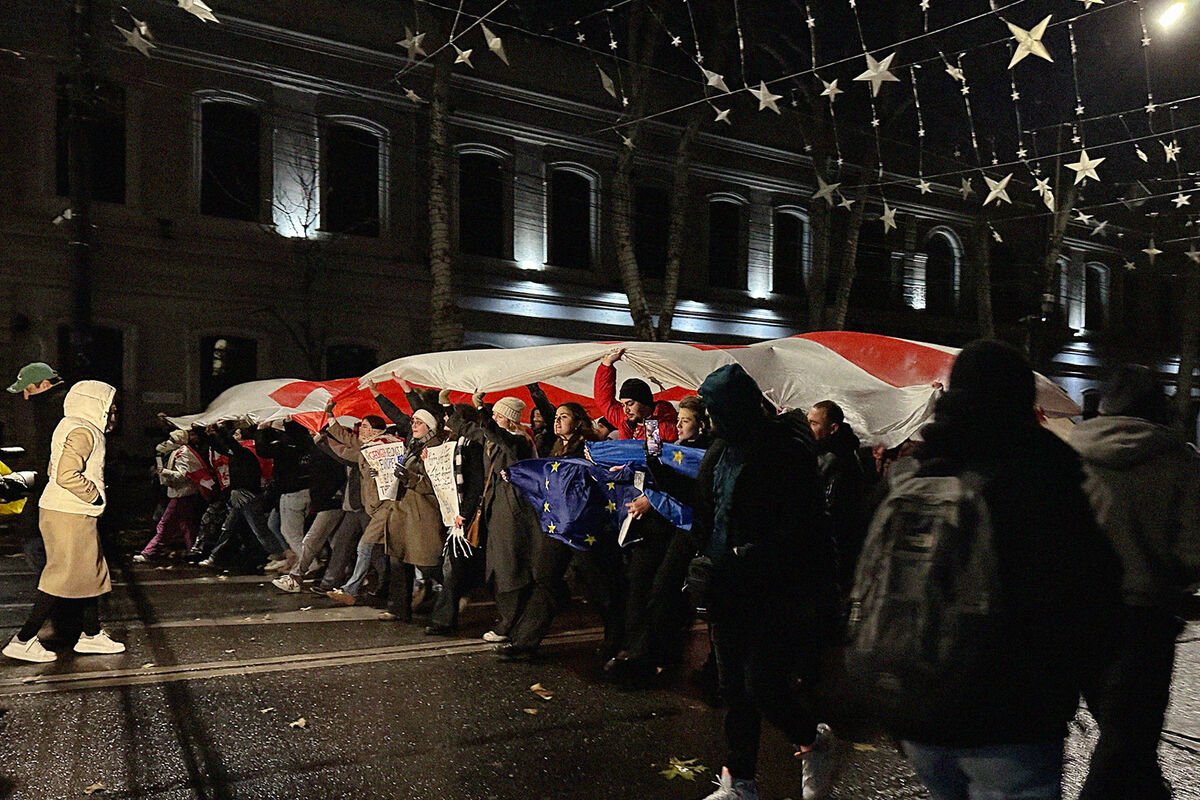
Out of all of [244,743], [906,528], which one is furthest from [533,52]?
[906,528]

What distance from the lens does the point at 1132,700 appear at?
376cm

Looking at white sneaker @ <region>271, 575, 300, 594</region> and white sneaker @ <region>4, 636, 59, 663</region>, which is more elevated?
white sneaker @ <region>4, 636, 59, 663</region>

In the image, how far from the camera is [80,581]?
675 cm

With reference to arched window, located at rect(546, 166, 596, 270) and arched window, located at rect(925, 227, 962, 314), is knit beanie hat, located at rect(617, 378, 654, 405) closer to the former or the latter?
arched window, located at rect(546, 166, 596, 270)

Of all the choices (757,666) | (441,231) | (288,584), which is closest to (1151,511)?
(757,666)


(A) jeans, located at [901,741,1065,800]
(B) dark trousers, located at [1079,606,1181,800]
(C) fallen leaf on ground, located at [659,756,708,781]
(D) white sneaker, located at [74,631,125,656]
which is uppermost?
(A) jeans, located at [901,741,1065,800]

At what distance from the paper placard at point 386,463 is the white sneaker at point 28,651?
2911mm

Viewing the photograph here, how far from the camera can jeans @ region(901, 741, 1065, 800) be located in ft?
8.05

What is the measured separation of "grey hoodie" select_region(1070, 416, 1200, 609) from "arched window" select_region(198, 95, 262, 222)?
20.2 metres

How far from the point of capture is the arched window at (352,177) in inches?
883

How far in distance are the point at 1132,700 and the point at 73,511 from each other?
21.2 feet

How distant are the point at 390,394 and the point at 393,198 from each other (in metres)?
11.8

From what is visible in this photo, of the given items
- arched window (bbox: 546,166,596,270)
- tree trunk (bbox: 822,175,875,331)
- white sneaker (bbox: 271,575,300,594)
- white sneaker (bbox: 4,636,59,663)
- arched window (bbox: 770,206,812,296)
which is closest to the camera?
white sneaker (bbox: 4,636,59,663)

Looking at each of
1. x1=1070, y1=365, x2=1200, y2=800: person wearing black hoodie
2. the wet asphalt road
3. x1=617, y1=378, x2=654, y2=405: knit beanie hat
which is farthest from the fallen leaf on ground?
x1=617, y1=378, x2=654, y2=405: knit beanie hat
